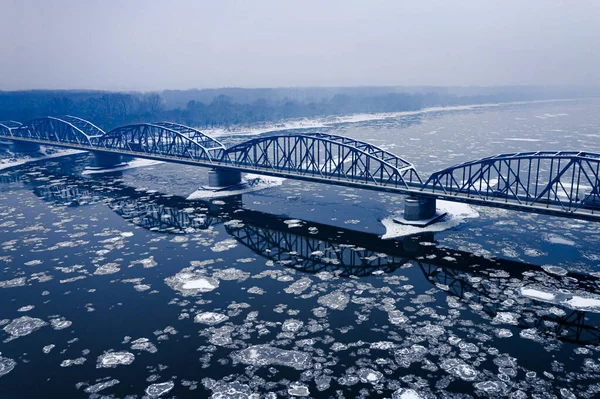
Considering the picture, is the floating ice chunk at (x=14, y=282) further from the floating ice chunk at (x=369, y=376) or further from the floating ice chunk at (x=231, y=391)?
the floating ice chunk at (x=369, y=376)

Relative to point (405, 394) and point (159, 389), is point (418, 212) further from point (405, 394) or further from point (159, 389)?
point (159, 389)

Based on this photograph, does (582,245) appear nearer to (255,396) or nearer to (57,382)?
(255,396)

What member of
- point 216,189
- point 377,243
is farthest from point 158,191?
point 377,243

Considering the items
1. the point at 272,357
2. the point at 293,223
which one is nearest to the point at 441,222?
the point at 293,223

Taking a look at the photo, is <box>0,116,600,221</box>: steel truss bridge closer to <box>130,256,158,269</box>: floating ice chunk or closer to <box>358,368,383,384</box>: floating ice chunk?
<box>130,256,158,269</box>: floating ice chunk

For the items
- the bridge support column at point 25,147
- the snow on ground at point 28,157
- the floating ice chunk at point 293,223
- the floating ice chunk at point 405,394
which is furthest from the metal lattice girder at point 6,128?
the floating ice chunk at point 405,394
